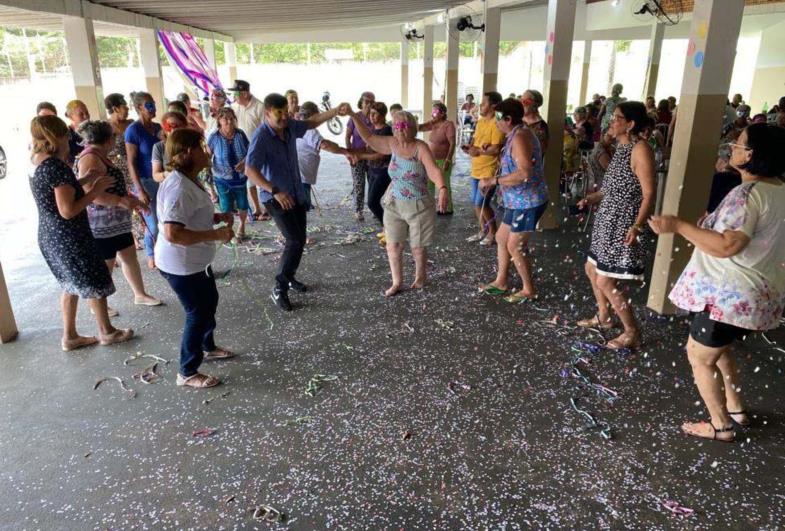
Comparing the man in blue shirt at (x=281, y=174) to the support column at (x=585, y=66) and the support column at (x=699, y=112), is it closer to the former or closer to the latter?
the support column at (x=699, y=112)

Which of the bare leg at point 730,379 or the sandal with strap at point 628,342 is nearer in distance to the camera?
the bare leg at point 730,379

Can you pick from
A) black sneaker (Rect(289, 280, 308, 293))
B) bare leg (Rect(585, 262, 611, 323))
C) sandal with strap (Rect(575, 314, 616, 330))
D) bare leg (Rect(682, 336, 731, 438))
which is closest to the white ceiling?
black sneaker (Rect(289, 280, 308, 293))

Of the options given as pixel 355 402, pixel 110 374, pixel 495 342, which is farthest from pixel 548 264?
pixel 110 374

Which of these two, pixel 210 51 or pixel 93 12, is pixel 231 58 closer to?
pixel 210 51

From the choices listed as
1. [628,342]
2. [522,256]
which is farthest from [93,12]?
[628,342]

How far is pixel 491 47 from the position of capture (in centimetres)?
977

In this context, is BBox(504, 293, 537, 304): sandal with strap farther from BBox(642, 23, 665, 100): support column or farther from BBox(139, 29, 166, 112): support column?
BBox(642, 23, 665, 100): support column

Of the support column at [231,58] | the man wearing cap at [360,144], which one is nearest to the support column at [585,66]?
the support column at [231,58]

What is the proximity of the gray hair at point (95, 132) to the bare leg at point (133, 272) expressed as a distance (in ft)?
3.22

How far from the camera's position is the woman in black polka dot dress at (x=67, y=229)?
3455 millimetres

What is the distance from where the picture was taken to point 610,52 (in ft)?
94.0

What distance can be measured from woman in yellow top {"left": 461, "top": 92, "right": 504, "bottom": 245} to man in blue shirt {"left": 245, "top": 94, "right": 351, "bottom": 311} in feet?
6.22

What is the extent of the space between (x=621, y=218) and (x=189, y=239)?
9.22ft

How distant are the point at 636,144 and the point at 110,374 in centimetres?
389
